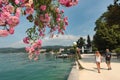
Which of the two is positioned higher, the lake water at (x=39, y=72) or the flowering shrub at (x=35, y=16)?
the flowering shrub at (x=35, y=16)

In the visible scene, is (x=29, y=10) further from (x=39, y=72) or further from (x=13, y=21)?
(x=39, y=72)

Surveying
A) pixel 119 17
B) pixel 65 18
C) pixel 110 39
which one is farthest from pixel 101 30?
pixel 65 18

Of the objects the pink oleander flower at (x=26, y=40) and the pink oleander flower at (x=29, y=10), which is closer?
the pink oleander flower at (x=29, y=10)

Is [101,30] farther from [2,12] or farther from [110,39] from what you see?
[2,12]

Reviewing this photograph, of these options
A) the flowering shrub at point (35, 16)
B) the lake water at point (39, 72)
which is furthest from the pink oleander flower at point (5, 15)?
the lake water at point (39, 72)

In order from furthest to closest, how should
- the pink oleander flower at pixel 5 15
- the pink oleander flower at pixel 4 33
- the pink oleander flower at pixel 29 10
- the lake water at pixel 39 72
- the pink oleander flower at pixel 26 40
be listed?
the lake water at pixel 39 72 → the pink oleander flower at pixel 26 40 → the pink oleander flower at pixel 29 10 → the pink oleander flower at pixel 4 33 → the pink oleander flower at pixel 5 15

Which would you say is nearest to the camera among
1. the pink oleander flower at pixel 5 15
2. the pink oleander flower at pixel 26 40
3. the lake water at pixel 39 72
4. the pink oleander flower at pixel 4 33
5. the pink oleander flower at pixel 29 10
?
the pink oleander flower at pixel 5 15

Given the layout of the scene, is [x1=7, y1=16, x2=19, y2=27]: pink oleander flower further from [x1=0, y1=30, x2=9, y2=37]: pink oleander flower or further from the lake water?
the lake water

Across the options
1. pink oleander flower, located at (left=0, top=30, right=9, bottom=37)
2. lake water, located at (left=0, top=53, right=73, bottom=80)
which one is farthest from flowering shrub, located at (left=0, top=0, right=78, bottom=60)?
lake water, located at (left=0, top=53, right=73, bottom=80)

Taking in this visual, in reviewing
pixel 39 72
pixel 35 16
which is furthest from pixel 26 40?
pixel 39 72

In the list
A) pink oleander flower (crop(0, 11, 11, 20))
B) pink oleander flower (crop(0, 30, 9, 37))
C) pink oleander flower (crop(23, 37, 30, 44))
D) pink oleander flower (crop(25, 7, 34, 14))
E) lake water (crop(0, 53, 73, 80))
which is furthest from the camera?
lake water (crop(0, 53, 73, 80))

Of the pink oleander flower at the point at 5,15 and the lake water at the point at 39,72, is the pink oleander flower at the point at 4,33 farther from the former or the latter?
the lake water at the point at 39,72

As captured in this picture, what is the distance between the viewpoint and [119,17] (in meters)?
56.9

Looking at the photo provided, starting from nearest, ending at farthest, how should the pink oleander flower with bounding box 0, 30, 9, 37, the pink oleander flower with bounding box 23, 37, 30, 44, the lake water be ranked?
the pink oleander flower with bounding box 0, 30, 9, 37
the pink oleander flower with bounding box 23, 37, 30, 44
the lake water
